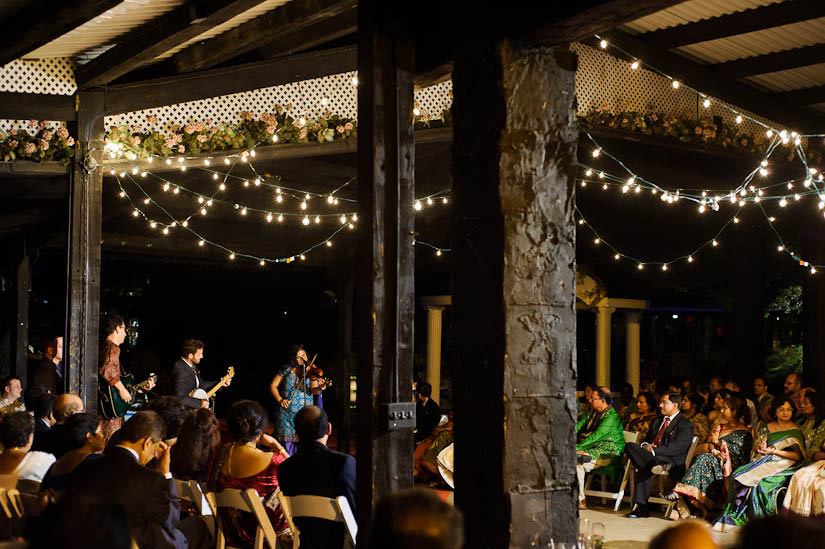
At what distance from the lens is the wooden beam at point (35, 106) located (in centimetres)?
657

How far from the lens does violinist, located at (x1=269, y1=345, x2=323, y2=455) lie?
8500 mm

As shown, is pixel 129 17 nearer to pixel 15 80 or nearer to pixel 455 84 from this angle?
pixel 15 80

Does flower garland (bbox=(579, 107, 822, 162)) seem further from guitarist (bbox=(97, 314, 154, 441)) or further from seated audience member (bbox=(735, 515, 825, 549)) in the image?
seated audience member (bbox=(735, 515, 825, 549))

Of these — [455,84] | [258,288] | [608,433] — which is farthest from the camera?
[258,288]

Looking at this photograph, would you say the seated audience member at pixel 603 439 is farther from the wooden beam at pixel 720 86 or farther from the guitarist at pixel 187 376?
the guitarist at pixel 187 376

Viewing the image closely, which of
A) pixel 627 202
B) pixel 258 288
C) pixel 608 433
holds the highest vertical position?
pixel 627 202

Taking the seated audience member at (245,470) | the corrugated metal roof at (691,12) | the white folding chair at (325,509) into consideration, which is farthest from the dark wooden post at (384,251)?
the corrugated metal roof at (691,12)

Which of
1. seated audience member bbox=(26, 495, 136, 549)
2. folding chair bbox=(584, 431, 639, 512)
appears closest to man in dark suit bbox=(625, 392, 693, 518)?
folding chair bbox=(584, 431, 639, 512)

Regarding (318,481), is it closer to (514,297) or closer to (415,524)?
(514,297)

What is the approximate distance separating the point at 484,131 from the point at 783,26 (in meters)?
4.69

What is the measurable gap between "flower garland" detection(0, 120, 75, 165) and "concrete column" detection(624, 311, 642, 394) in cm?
793

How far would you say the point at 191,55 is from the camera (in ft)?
22.5

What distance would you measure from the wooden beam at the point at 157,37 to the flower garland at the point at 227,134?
51cm

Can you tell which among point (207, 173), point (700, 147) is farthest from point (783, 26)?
point (207, 173)
